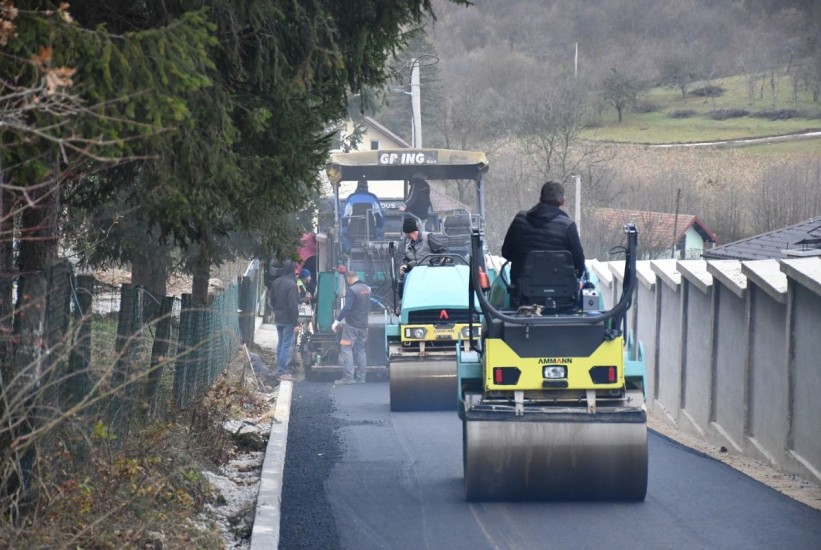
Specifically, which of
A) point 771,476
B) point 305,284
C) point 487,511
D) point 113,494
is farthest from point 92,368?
point 305,284

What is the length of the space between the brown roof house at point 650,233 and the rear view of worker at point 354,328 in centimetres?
1770

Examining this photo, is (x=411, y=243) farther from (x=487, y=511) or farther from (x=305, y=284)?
(x=305, y=284)

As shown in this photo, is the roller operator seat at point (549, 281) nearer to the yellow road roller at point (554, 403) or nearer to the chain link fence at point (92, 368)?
the yellow road roller at point (554, 403)

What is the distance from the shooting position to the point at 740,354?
13133 mm

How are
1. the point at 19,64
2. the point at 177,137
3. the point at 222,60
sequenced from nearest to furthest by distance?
the point at 19,64
the point at 177,137
the point at 222,60

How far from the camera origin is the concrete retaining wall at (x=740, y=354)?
35.1 feet

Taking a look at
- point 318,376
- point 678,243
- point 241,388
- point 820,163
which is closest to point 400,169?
point 318,376

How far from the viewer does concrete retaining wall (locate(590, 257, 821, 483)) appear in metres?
10.7

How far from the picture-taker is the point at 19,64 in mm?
5484

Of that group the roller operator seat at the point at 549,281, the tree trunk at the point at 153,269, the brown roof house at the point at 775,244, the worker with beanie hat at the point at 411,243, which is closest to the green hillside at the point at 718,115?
the brown roof house at the point at 775,244

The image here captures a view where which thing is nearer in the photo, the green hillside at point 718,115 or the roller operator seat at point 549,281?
the roller operator seat at point 549,281

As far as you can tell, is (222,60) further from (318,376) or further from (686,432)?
(318,376)

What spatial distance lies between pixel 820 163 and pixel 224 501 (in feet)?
126

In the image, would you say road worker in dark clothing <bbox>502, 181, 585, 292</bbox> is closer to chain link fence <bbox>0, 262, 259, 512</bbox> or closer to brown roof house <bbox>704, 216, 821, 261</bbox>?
chain link fence <bbox>0, 262, 259, 512</bbox>
